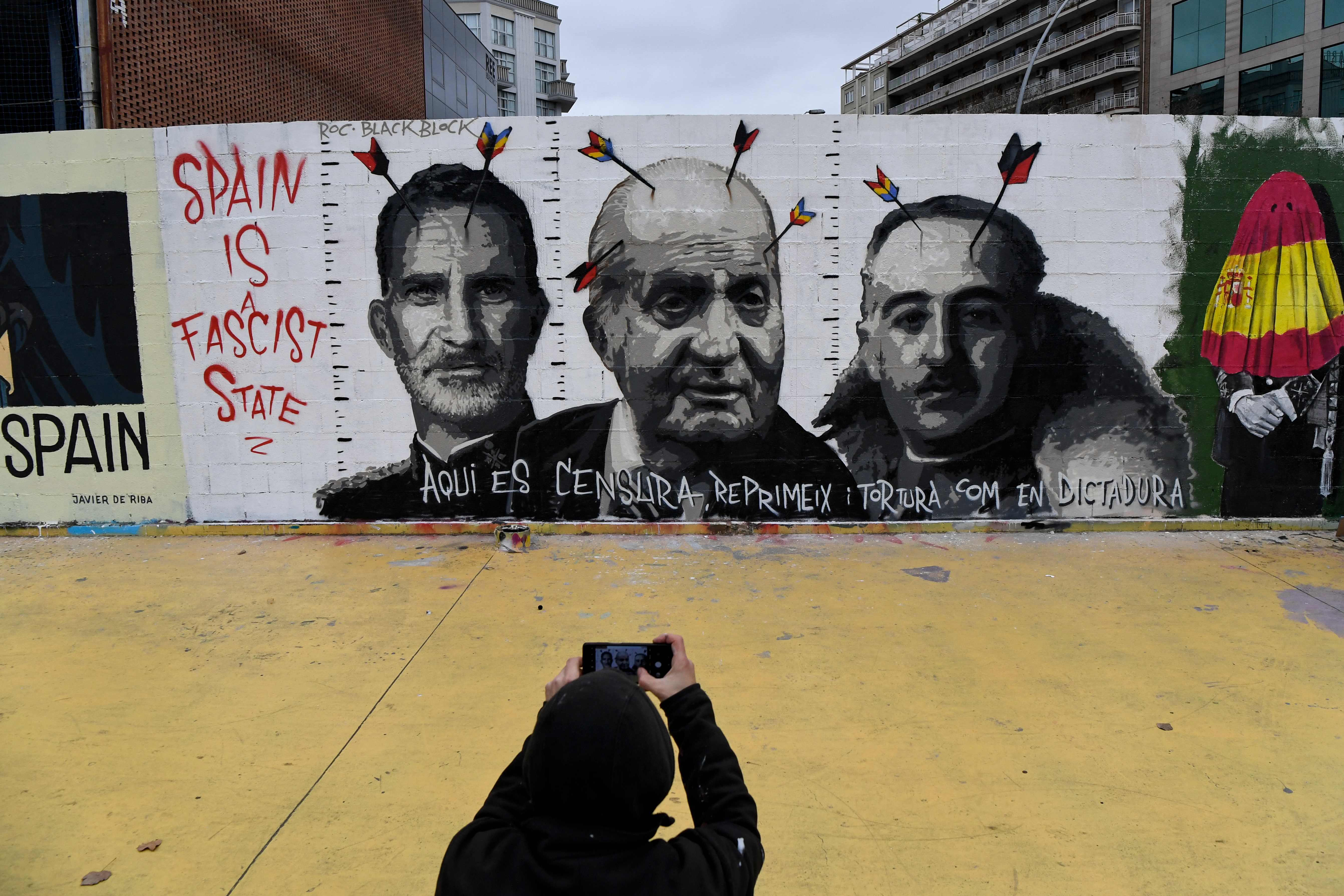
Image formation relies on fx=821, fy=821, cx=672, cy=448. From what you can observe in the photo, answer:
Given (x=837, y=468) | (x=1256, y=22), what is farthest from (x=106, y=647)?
(x=1256, y=22)

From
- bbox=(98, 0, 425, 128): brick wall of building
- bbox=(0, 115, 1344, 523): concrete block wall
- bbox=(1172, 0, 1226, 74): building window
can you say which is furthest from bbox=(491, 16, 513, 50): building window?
bbox=(0, 115, 1344, 523): concrete block wall

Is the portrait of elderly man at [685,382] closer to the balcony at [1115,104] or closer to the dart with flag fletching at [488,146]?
the dart with flag fletching at [488,146]

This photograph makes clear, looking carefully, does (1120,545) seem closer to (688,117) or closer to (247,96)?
(688,117)

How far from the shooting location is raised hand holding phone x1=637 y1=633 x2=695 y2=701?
1746 millimetres

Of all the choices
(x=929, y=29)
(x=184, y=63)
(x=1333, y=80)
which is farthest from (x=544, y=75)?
(x=184, y=63)

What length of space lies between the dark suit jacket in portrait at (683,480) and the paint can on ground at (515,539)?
458 millimetres

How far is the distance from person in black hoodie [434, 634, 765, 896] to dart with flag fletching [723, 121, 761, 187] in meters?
6.00

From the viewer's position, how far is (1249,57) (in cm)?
3259

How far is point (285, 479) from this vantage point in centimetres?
711

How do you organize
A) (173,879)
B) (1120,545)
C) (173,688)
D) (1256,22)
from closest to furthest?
(173,879)
(173,688)
(1120,545)
(1256,22)

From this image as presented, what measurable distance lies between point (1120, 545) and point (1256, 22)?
3644 cm

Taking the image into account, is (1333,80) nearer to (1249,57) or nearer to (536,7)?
(1249,57)

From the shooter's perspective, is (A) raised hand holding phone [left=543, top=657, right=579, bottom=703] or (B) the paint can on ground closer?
(A) raised hand holding phone [left=543, top=657, right=579, bottom=703]

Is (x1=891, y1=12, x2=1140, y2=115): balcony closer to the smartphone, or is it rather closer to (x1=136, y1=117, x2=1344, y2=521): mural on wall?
(x1=136, y1=117, x2=1344, y2=521): mural on wall
